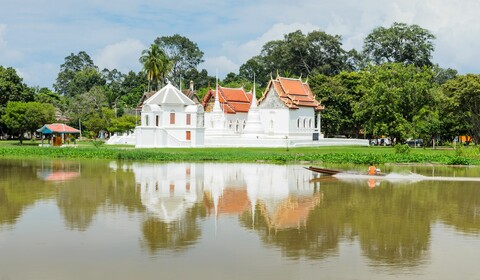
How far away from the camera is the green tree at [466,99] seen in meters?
59.1

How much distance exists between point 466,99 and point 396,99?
23.0 feet

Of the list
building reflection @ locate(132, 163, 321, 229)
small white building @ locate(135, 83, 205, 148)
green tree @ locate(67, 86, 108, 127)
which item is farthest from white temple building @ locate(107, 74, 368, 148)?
building reflection @ locate(132, 163, 321, 229)

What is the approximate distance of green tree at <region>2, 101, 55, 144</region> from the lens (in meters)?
66.6

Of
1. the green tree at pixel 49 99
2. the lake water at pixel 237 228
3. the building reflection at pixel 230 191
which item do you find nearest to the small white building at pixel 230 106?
the green tree at pixel 49 99

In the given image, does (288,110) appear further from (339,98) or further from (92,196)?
(92,196)

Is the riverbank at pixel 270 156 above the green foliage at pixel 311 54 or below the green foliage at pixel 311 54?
below

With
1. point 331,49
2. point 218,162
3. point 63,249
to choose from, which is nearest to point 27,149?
point 218,162

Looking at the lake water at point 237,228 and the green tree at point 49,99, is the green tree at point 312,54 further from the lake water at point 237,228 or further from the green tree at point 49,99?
the lake water at point 237,228

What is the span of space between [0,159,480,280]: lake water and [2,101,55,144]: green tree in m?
39.0

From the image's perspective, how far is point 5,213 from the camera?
62.5ft

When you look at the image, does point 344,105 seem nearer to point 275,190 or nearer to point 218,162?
point 218,162

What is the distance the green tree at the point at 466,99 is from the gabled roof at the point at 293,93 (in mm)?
14752

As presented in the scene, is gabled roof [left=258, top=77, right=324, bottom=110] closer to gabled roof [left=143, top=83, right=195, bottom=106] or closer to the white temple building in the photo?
the white temple building

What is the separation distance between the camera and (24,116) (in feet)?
219
